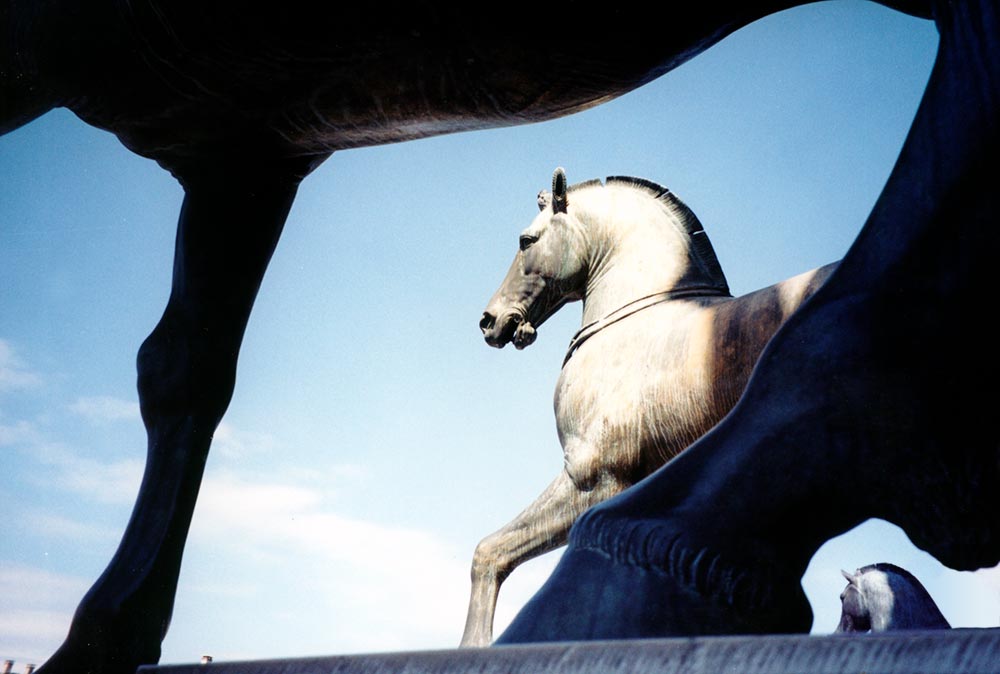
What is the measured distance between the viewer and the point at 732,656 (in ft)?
1.15

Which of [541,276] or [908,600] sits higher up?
[541,276]

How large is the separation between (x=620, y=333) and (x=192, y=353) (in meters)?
2.09

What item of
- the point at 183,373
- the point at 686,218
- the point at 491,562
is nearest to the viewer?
the point at 183,373

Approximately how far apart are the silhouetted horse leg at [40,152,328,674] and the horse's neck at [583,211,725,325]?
2.14 metres

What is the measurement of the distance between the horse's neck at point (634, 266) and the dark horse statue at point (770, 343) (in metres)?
2.26

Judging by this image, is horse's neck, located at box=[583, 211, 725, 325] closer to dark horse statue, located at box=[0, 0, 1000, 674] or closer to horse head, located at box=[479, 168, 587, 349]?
horse head, located at box=[479, 168, 587, 349]

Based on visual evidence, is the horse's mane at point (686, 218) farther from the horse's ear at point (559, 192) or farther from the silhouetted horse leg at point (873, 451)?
the silhouetted horse leg at point (873, 451)

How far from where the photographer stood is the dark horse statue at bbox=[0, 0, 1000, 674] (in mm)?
516

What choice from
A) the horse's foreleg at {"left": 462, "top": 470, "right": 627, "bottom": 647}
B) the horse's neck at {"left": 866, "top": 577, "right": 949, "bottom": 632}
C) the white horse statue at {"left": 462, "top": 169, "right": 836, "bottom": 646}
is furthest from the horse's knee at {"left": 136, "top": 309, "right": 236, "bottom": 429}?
the horse's foreleg at {"left": 462, "top": 470, "right": 627, "bottom": 647}

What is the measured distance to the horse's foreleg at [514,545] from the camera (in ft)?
9.97

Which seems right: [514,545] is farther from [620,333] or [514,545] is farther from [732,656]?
[732,656]

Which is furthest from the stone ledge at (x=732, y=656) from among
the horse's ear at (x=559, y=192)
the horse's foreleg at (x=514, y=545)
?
the horse's ear at (x=559, y=192)

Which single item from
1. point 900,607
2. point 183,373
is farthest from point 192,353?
point 900,607

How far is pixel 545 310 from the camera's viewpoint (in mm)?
3516
